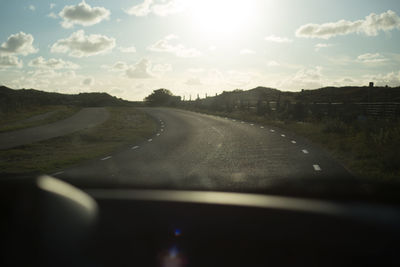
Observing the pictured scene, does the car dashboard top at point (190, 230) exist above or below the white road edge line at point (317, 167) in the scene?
above

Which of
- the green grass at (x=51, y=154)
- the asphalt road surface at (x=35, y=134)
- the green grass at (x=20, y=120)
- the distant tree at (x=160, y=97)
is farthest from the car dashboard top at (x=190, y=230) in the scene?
the distant tree at (x=160, y=97)

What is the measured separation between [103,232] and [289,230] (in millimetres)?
571

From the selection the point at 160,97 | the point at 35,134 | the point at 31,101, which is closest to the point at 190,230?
the point at 35,134

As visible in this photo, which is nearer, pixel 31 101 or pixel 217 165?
pixel 217 165

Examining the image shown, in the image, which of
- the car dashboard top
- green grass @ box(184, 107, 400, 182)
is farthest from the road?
the car dashboard top

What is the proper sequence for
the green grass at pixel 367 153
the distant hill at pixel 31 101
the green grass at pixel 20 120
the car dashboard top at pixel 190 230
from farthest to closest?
the distant hill at pixel 31 101, the green grass at pixel 20 120, the green grass at pixel 367 153, the car dashboard top at pixel 190 230

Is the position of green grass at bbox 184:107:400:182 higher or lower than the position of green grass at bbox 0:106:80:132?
higher

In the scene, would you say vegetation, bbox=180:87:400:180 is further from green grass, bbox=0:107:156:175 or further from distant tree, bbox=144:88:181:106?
distant tree, bbox=144:88:181:106

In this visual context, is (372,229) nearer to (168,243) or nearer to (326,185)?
(326,185)

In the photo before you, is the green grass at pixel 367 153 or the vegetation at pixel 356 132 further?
the vegetation at pixel 356 132

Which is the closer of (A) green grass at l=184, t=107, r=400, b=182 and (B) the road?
(B) the road

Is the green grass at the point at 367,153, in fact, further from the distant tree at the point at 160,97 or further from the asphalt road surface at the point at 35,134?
the distant tree at the point at 160,97

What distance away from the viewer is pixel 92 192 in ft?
4.99

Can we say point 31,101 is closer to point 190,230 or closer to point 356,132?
point 356,132
